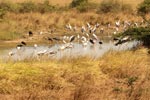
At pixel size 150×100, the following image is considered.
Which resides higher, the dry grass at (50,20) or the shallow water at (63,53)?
the shallow water at (63,53)

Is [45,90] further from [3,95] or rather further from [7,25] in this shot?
→ [7,25]

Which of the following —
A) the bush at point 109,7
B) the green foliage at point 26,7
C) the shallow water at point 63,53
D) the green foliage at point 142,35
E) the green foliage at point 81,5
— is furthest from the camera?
the green foliage at point 81,5

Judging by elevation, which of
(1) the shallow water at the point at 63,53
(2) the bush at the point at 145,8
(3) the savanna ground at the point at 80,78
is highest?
(3) the savanna ground at the point at 80,78

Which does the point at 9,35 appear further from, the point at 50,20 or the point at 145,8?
the point at 145,8

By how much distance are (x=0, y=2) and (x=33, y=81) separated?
31.0 meters

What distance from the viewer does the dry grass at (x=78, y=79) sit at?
29.0 ft

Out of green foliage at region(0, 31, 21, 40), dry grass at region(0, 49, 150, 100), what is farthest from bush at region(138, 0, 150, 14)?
dry grass at region(0, 49, 150, 100)

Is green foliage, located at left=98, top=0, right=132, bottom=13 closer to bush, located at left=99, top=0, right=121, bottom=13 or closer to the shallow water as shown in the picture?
bush, located at left=99, top=0, right=121, bottom=13

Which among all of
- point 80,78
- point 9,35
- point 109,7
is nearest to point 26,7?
point 109,7

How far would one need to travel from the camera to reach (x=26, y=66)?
35.6 feet

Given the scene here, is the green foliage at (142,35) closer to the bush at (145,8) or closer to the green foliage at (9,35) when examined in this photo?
the green foliage at (9,35)

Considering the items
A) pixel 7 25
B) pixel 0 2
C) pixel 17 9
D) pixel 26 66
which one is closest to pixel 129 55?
pixel 26 66

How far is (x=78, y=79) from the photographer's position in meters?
10.4

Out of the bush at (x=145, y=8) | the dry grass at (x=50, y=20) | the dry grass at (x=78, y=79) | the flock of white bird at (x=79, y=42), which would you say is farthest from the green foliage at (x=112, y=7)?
the dry grass at (x=78, y=79)
